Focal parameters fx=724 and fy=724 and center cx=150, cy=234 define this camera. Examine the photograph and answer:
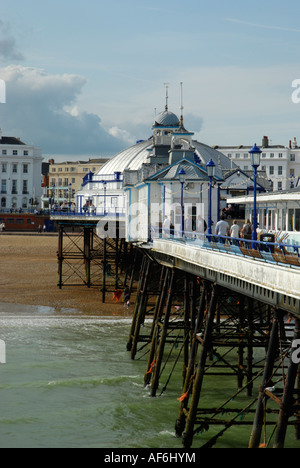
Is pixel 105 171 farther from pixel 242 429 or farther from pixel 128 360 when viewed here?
pixel 242 429

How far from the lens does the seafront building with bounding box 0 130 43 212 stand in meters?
108

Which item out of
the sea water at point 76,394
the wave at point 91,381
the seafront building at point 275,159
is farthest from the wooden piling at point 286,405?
the seafront building at point 275,159

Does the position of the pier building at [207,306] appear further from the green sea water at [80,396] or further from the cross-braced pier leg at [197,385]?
the green sea water at [80,396]

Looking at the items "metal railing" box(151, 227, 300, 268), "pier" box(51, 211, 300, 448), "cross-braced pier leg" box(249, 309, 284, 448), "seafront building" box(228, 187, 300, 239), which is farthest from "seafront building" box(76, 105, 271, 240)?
"cross-braced pier leg" box(249, 309, 284, 448)

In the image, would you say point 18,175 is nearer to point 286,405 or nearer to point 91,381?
point 91,381

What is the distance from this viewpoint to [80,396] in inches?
772

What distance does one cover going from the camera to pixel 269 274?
11.9 metres

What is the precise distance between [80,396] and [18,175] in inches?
3619

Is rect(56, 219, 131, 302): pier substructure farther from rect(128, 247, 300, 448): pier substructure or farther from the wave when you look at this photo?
the wave

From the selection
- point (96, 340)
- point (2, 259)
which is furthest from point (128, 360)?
point (2, 259)

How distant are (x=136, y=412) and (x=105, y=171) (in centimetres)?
5127

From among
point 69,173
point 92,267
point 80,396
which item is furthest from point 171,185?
point 69,173

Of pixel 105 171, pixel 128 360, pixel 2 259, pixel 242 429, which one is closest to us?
pixel 242 429

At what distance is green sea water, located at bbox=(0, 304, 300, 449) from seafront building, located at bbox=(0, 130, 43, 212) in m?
80.8
